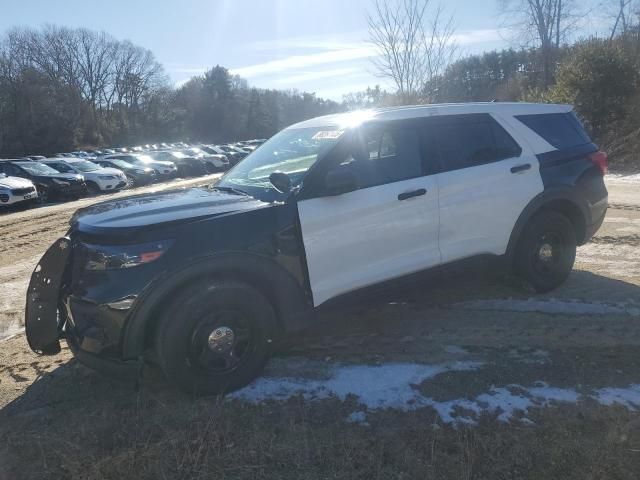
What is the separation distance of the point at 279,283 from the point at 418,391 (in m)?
1.16

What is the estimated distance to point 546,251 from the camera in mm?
4820

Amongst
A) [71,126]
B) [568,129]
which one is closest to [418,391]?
[568,129]

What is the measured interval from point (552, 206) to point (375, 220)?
2081mm

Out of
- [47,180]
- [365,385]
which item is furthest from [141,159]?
[365,385]

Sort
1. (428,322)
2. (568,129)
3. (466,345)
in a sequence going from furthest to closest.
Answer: (568,129) < (428,322) < (466,345)

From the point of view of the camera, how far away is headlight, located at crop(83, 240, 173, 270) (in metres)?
2.99

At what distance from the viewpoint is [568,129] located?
16.4 feet

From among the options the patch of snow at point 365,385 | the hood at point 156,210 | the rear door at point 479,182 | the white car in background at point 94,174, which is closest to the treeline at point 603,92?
the white car in background at point 94,174

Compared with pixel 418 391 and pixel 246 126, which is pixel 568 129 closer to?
pixel 418 391

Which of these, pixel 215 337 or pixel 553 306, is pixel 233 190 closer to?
pixel 215 337

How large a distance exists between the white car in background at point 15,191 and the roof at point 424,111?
13.5 metres

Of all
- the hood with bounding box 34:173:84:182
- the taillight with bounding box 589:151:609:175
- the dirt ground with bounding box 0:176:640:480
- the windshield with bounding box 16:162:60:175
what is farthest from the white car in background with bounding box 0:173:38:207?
the taillight with bounding box 589:151:609:175

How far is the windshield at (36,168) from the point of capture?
58.8 feet

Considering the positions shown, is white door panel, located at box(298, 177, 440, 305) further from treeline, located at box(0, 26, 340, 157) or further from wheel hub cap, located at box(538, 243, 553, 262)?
treeline, located at box(0, 26, 340, 157)
